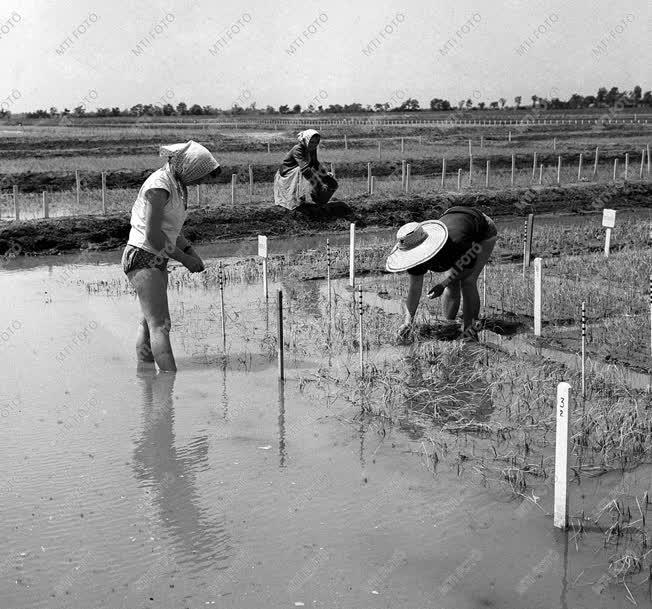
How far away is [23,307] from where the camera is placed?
1248cm

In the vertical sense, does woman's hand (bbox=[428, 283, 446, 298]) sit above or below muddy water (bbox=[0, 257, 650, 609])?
above

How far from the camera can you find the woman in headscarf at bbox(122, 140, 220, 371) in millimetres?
8273

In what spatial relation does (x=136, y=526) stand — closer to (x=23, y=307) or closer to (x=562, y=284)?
(x=23, y=307)

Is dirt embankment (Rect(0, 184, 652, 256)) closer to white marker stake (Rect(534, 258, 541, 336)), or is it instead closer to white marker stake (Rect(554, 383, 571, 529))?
white marker stake (Rect(534, 258, 541, 336))

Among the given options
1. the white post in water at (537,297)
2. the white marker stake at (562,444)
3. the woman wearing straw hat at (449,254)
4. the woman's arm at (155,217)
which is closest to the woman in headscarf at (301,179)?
the woman wearing straw hat at (449,254)

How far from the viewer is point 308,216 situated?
20.0 metres

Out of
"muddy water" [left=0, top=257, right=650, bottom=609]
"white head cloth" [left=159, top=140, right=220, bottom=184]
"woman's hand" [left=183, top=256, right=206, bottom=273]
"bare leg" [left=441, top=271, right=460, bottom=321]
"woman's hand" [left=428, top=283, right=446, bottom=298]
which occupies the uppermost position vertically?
"white head cloth" [left=159, top=140, right=220, bottom=184]

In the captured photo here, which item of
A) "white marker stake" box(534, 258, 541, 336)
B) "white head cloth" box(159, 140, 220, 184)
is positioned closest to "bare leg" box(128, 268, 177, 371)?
"white head cloth" box(159, 140, 220, 184)

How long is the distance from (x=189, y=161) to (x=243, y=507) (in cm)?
322

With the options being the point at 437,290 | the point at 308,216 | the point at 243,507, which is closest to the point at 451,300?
the point at 437,290

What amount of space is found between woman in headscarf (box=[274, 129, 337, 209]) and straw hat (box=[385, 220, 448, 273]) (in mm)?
9988

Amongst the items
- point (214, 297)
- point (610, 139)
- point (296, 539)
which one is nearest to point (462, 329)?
point (214, 297)

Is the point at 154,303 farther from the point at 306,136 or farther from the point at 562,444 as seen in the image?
the point at 306,136

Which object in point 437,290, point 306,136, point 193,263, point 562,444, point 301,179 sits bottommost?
point 562,444
